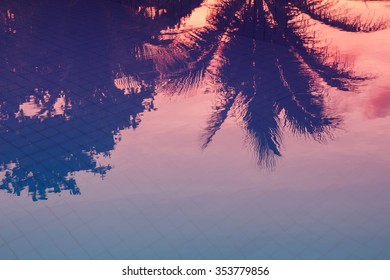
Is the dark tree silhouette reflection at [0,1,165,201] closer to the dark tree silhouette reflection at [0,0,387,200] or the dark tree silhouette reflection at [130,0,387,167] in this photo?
the dark tree silhouette reflection at [0,0,387,200]

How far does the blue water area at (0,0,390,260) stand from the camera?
5395mm

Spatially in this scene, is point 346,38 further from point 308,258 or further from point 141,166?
point 308,258

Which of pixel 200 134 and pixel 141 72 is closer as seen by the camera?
pixel 200 134

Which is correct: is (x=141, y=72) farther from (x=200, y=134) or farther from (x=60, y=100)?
(x=200, y=134)

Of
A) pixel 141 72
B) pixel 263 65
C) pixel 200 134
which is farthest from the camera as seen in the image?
pixel 263 65

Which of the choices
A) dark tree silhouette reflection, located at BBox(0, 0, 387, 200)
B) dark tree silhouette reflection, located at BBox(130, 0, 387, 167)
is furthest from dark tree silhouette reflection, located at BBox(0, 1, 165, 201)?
dark tree silhouette reflection, located at BBox(130, 0, 387, 167)

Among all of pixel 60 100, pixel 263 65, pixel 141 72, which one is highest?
pixel 263 65

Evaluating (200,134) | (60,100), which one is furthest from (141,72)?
(200,134)

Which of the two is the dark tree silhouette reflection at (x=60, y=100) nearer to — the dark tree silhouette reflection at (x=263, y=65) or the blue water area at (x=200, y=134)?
the blue water area at (x=200, y=134)

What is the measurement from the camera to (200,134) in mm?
7438

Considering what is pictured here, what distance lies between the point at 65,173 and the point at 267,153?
2689 millimetres

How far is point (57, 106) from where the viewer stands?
8.30 metres

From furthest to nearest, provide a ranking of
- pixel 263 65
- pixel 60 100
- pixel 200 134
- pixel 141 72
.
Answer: pixel 263 65, pixel 141 72, pixel 60 100, pixel 200 134
